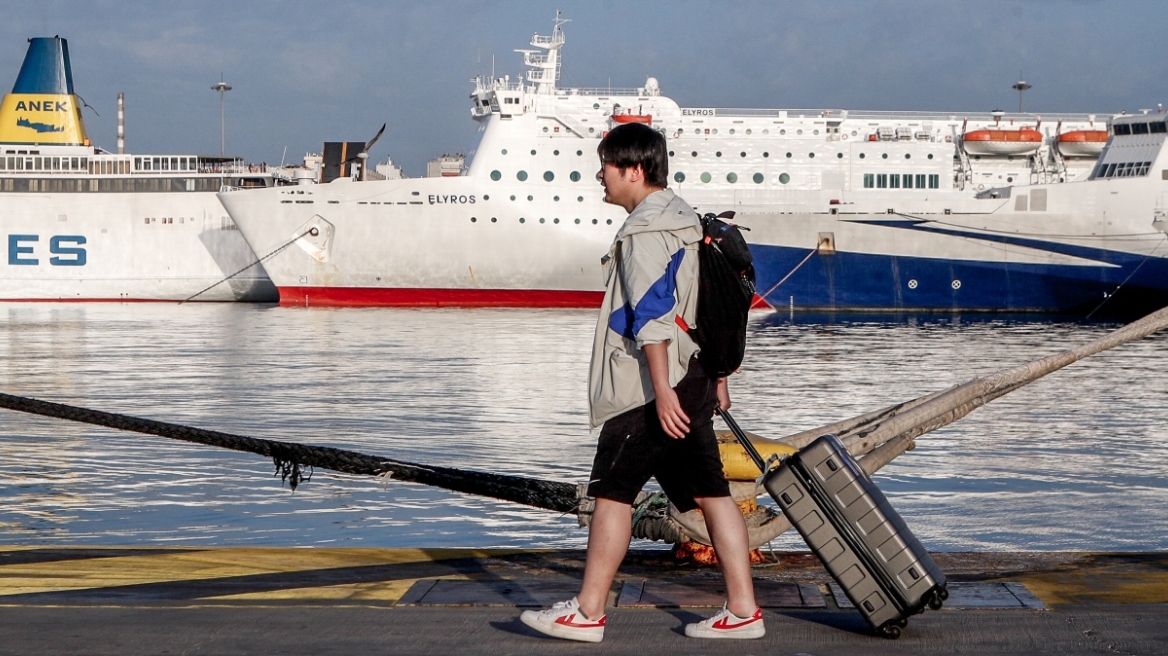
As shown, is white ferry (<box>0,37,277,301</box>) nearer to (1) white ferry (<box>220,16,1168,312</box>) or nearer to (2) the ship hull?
(2) the ship hull

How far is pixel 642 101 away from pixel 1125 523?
3004cm

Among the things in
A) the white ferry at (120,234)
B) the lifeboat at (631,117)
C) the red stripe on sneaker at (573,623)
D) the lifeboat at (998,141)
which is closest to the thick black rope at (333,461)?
the red stripe on sneaker at (573,623)

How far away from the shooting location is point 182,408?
462 inches

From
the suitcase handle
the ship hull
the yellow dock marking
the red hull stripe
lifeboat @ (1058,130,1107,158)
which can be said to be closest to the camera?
the suitcase handle

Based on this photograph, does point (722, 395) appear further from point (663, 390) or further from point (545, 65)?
point (545, 65)

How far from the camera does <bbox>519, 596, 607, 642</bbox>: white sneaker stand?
3363mm

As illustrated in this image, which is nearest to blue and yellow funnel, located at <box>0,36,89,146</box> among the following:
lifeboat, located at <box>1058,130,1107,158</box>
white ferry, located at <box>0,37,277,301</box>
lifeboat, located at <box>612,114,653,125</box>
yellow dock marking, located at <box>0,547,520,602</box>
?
white ferry, located at <box>0,37,277,301</box>

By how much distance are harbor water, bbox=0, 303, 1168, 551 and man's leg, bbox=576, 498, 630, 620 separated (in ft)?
7.31

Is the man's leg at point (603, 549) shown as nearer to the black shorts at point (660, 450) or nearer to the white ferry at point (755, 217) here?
the black shorts at point (660, 450)

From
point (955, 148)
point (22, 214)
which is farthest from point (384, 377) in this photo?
point (22, 214)

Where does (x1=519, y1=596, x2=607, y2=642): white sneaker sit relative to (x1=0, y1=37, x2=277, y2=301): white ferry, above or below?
below

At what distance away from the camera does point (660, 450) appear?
342 centimetres

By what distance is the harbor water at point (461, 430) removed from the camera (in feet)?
20.1

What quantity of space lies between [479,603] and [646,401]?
83 cm
